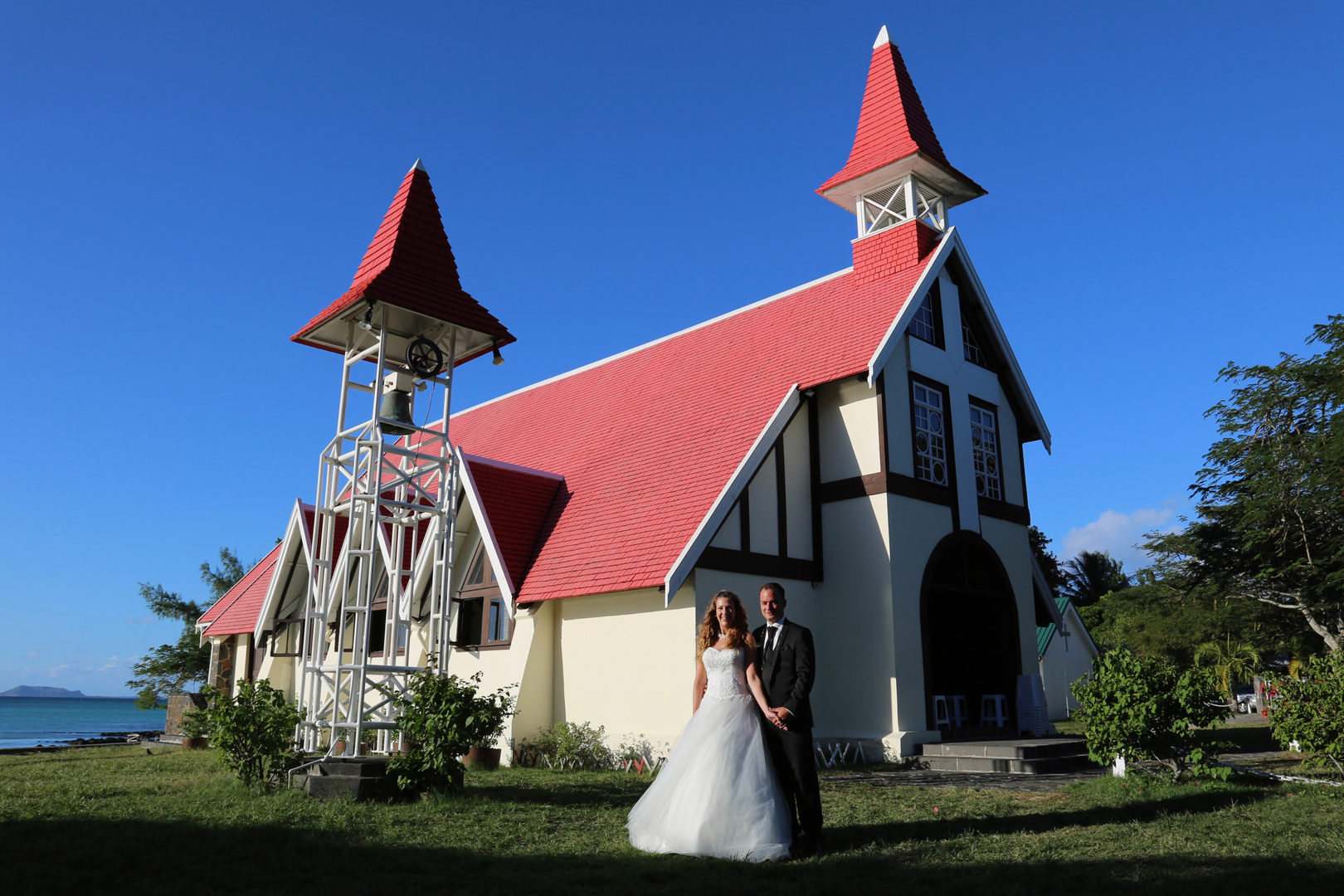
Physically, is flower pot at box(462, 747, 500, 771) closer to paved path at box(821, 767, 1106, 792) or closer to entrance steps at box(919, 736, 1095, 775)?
paved path at box(821, 767, 1106, 792)

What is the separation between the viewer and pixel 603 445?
19.2 meters

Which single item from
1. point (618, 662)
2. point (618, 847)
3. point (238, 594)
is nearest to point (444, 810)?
point (618, 847)

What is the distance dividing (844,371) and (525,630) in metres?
7.06

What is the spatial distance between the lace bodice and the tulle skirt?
1.8 inches

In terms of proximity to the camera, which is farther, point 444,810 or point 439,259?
point 439,259

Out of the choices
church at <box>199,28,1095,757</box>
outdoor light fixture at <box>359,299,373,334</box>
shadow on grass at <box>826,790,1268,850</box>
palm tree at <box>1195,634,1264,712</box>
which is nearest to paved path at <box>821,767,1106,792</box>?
church at <box>199,28,1095,757</box>

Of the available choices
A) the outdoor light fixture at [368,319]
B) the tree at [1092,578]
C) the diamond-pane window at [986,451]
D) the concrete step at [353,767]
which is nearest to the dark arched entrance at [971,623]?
the diamond-pane window at [986,451]

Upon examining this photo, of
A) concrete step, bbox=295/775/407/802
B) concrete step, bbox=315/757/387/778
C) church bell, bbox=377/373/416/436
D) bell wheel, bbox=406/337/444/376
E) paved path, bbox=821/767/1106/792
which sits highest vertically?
bell wheel, bbox=406/337/444/376

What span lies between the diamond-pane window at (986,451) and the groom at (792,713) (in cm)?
1146

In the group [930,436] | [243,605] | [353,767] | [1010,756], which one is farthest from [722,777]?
[243,605]

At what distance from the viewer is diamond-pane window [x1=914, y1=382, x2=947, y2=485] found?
1666 cm

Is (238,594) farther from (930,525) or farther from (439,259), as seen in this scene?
(930,525)

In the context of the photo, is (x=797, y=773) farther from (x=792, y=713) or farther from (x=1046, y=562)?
(x=1046, y=562)

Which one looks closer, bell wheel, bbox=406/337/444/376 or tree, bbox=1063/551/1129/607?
bell wheel, bbox=406/337/444/376
